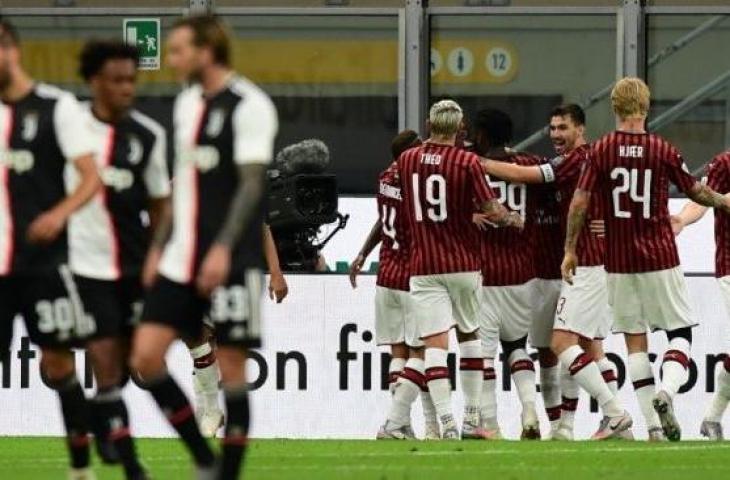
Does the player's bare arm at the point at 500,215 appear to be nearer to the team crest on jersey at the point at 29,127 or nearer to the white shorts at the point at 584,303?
the white shorts at the point at 584,303

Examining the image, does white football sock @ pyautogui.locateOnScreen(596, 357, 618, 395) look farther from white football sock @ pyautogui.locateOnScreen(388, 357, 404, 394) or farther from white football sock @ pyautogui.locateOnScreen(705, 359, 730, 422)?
white football sock @ pyautogui.locateOnScreen(388, 357, 404, 394)

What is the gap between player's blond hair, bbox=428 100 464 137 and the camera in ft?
49.4

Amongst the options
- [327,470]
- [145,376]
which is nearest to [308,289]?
[327,470]

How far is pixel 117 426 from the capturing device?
1020 centimetres

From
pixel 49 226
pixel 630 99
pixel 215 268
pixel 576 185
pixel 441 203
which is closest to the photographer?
pixel 215 268

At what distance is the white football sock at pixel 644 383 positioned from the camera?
48.6ft

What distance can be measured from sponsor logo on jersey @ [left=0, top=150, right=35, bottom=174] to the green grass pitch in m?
1.92

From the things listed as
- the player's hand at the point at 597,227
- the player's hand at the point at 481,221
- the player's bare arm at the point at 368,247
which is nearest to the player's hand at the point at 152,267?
the player's hand at the point at 481,221

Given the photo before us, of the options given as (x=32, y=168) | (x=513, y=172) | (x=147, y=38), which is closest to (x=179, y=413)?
(x=32, y=168)

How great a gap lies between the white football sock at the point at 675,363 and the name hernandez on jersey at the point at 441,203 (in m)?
1.37

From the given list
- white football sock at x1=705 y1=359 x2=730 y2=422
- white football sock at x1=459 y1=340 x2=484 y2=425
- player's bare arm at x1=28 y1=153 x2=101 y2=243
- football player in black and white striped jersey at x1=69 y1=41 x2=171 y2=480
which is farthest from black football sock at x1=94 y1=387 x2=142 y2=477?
white football sock at x1=705 y1=359 x2=730 y2=422

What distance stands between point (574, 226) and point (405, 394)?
6.77 feet

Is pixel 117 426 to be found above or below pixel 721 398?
above

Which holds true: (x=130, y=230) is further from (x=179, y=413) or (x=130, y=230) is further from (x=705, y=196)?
(x=705, y=196)
